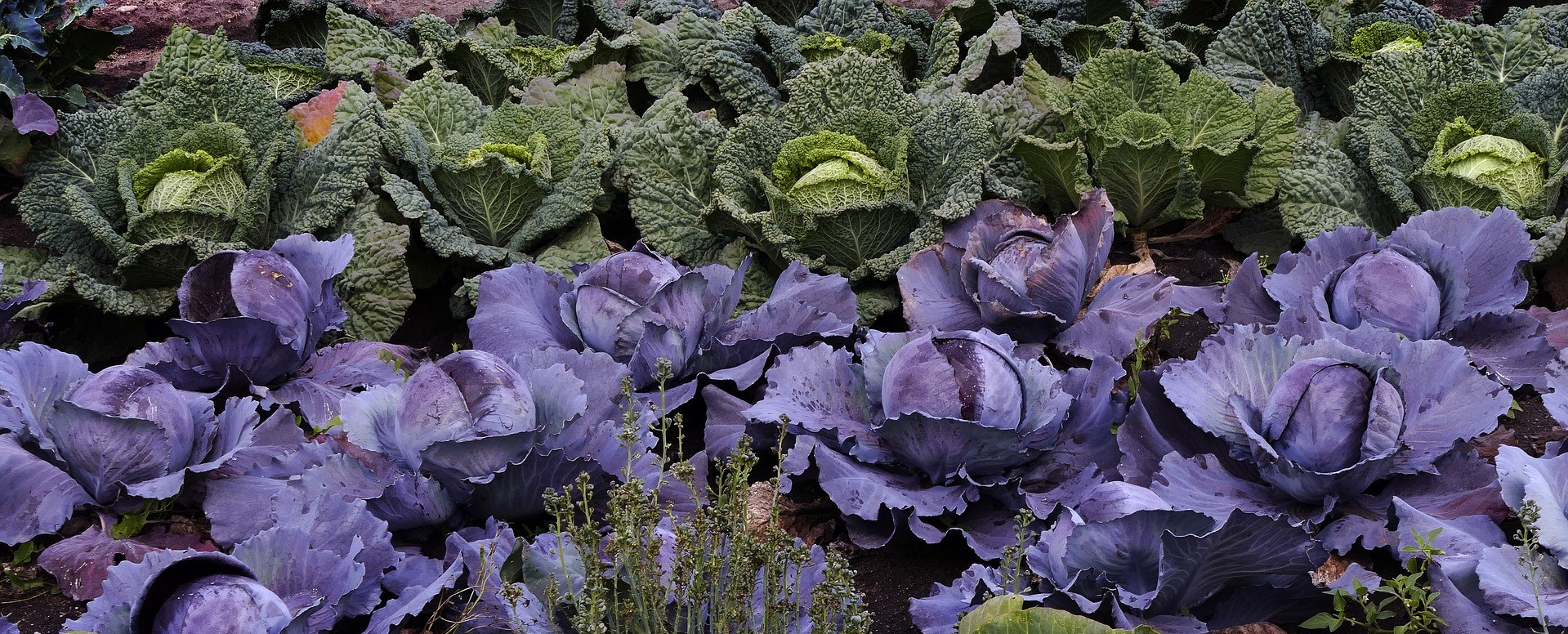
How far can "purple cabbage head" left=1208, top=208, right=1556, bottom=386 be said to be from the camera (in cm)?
337

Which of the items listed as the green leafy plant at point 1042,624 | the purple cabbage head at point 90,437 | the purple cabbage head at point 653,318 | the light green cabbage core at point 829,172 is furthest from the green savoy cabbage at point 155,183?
the green leafy plant at point 1042,624

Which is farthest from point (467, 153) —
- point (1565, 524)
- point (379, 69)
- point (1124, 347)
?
point (1565, 524)

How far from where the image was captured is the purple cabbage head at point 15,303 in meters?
3.55

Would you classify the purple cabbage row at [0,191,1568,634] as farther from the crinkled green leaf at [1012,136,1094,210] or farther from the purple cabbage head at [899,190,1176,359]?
the crinkled green leaf at [1012,136,1094,210]

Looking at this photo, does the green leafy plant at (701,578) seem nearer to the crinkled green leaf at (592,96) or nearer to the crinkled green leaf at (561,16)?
the crinkled green leaf at (592,96)

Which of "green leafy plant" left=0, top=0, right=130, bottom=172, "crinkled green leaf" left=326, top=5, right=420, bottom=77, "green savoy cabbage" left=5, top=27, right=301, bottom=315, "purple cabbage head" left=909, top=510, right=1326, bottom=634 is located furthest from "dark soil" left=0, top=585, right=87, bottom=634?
"crinkled green leaf" left=326, top=5, right=420, bottom=77

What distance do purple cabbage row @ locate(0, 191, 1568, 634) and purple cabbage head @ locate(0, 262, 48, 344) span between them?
397 mm

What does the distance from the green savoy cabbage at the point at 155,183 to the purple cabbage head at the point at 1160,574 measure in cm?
258

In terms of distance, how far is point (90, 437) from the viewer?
2.95m

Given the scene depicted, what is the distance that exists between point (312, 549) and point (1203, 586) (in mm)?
1911

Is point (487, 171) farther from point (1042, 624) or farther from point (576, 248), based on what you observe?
point (1042, 624)

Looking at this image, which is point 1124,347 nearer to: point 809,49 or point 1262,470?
point 1262,470

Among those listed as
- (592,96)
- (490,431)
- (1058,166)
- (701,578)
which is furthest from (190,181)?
(1058,166)

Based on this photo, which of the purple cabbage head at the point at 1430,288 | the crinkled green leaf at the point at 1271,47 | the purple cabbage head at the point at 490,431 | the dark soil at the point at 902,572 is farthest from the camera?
the crinkled green leaf at the point at 1271,47
